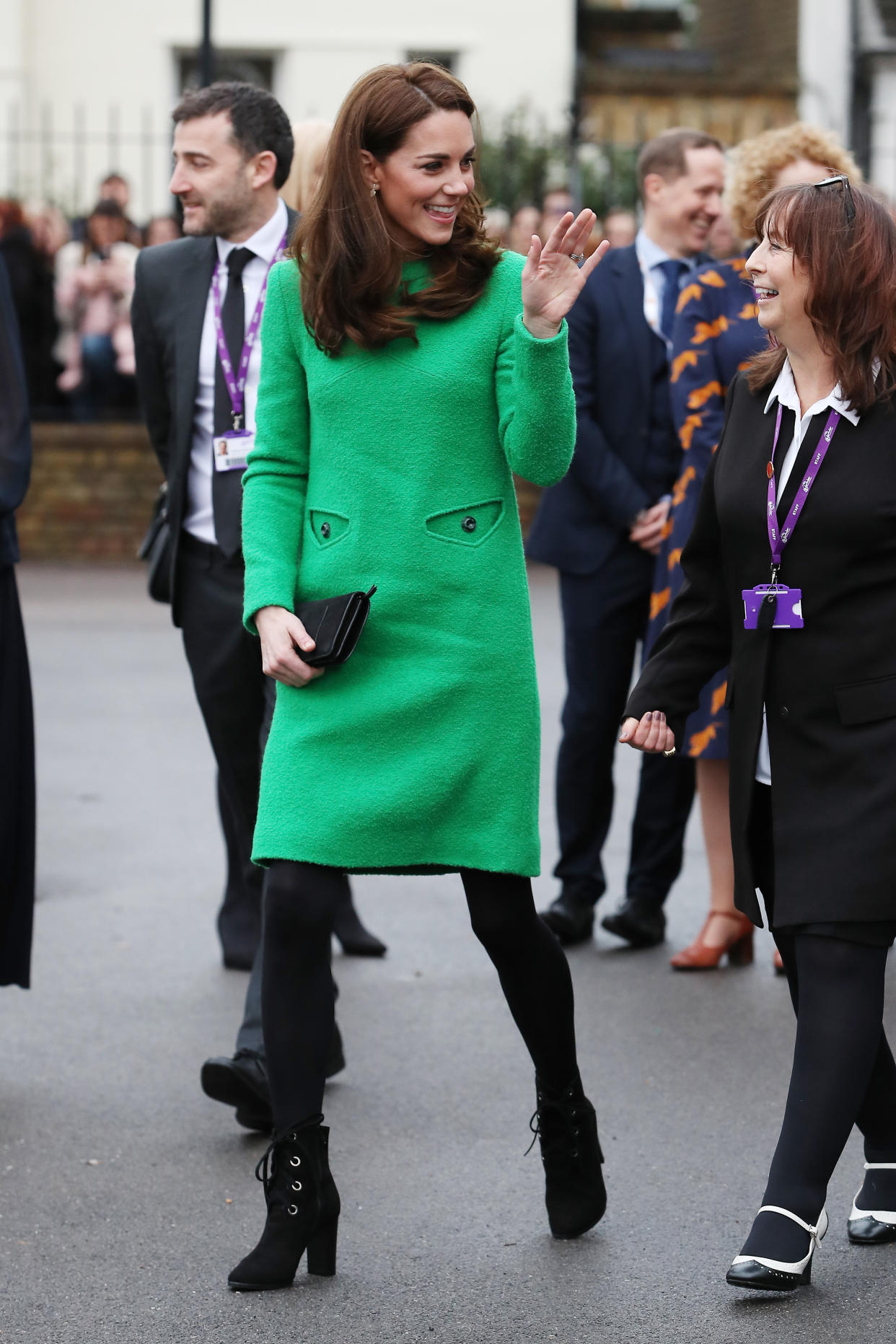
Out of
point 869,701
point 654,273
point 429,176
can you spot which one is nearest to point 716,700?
point 654,273

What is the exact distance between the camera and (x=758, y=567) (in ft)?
11.5

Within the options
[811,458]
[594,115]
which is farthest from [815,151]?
[594,115]

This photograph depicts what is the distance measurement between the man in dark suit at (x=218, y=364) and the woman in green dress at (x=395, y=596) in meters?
1.09

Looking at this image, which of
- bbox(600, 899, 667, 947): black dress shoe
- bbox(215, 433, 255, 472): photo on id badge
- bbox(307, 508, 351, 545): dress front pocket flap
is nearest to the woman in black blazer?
bbox(307, 508, 351, 545): dress front pocket flap

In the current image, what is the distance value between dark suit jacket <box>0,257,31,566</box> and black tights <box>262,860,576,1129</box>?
62.5 inches

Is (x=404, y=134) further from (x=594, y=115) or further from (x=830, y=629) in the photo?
(x=594, y=115)

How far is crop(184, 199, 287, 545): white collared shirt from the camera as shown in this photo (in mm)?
4641

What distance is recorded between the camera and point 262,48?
23.1 m

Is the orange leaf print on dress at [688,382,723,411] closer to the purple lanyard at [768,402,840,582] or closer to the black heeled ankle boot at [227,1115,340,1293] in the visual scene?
the purple lanyard at [768,402,840,582]

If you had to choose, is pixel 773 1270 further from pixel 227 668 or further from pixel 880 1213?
pixel 227 668

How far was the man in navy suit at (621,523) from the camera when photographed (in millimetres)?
5832

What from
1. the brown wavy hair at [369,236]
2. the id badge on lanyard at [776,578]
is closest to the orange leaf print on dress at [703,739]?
the id badge on lanyard at [776,578]

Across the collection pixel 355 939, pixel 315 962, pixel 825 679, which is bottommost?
pixel 355 939

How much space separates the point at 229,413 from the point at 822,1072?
2.10 metres
